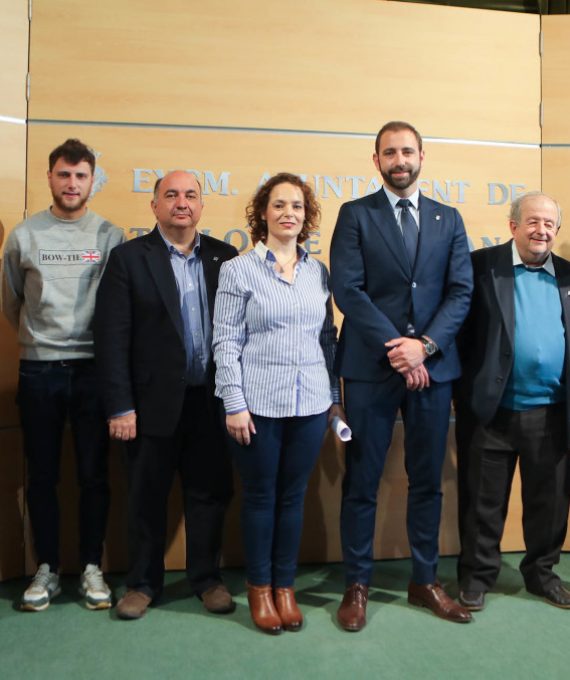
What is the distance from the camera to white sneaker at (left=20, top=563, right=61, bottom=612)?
287 centimetres

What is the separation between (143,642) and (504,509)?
1.60 metres

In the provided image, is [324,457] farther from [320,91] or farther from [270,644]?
[320,91]

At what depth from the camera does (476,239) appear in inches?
147

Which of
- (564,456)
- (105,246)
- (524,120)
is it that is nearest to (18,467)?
(105,246)

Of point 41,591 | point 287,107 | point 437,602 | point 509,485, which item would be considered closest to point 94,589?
point 41,591

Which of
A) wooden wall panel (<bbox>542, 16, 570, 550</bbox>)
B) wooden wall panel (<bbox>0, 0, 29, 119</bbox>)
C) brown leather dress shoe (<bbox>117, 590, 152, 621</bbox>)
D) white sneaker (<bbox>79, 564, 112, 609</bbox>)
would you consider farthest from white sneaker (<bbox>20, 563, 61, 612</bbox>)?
wooden wall panel (<bbox>542, 16, 570, 550</bbox>)

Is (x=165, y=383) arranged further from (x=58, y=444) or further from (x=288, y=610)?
(x=288, y=610)

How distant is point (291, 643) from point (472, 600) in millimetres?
845

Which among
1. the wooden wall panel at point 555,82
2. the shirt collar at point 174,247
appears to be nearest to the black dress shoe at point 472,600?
the shirt collar at point 174,247

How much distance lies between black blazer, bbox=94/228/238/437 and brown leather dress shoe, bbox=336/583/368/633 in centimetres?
99

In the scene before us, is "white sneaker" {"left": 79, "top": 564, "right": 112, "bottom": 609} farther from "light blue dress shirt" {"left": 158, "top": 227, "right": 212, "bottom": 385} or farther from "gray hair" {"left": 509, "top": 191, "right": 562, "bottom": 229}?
"gray hair" {"left": 509, "top": 191, "right": 562, "bottom": 229}

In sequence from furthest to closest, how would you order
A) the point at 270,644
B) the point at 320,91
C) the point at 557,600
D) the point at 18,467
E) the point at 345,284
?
the point at 320,91, the point at 18,467, the point at 557,600, the point at 345,284, the point at 270,644

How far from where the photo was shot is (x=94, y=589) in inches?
115

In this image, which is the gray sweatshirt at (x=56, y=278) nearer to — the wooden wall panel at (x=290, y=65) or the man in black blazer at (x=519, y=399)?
the wooden wall panel at (x=290, y=65)
